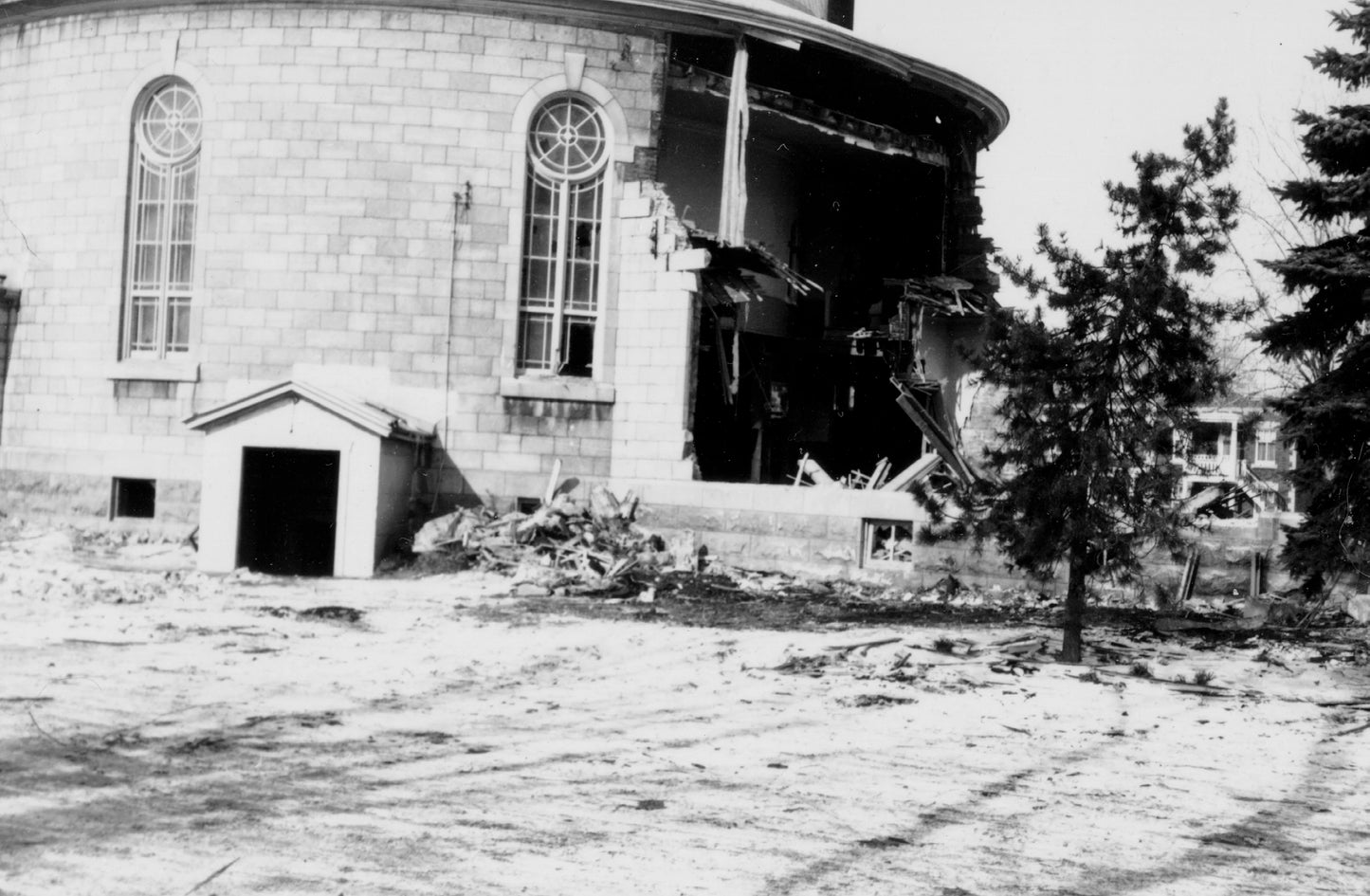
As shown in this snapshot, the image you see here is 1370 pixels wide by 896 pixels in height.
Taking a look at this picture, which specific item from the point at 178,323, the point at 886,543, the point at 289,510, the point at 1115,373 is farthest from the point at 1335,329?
the point at 178,323

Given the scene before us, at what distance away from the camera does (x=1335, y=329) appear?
555 inches

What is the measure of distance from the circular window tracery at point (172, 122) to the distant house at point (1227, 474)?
47.5 feet

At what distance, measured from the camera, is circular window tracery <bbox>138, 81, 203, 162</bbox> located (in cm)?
2056

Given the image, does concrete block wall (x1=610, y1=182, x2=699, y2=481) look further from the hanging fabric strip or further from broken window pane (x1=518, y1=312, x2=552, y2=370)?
the hanging fabric strip

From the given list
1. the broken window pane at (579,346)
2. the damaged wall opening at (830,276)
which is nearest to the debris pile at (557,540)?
the broken window pane at (579,346)

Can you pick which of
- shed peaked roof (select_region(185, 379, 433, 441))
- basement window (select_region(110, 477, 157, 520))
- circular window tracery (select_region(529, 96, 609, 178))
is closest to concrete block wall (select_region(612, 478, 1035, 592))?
shed peaked roof (select_region(185, 379, 433, 441))

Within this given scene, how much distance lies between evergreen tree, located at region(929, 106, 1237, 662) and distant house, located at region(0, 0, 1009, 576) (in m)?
6.98

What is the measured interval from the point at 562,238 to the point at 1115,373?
1039 centimetres

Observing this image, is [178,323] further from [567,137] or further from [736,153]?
[736,153]

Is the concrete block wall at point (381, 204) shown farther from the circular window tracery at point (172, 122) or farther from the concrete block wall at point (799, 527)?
the concrete block wall at point (799, 527)

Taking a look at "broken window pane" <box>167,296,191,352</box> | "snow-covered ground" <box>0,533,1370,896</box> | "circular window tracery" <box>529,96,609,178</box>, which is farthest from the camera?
"broken window pane" <box>167,296,191,352</box>

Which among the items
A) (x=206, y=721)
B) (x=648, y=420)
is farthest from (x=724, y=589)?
(x=206, y=721)

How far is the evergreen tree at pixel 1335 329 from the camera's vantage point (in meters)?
13.7

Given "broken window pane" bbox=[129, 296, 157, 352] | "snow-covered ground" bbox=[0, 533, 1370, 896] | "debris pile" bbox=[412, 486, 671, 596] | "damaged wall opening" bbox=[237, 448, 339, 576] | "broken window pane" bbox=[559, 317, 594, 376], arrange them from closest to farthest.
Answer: "snow-covered ground" bbox=[0, 533, 1370, 896] → "debris pile" bbox=[412, 486, 671, 596] → "damaged wall opening" bbox=[237, 448, 339, 576] → "broken window pane" bbox=[559, 317, 594, 376] → "broken window pane" bbox=[129, 296, 157, 352]
